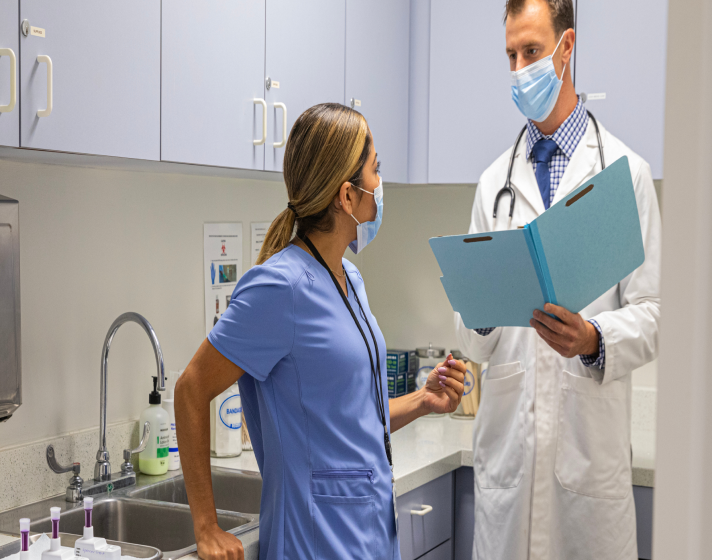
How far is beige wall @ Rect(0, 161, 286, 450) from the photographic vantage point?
1.57m

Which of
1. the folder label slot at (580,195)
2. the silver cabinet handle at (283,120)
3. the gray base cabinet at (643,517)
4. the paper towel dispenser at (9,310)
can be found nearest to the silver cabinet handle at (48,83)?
the paper towel dispenser at (9,310)

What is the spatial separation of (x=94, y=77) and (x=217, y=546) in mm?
795

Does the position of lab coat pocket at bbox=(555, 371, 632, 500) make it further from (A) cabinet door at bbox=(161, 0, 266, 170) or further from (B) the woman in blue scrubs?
(A) cabinet door at bbox=(161, 0, 266, 170)

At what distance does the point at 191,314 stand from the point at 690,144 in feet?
6.34

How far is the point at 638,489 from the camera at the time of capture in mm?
1983

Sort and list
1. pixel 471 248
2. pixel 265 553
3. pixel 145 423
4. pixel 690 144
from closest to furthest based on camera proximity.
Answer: pixel 690 144, pixel 265 553, pixel 471 248, pixel 145 423

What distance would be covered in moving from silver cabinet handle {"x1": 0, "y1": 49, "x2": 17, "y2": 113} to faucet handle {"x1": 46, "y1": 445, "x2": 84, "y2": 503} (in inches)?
31.1

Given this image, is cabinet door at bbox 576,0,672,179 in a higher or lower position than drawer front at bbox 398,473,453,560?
higher

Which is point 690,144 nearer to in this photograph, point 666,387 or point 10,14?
point 666,387

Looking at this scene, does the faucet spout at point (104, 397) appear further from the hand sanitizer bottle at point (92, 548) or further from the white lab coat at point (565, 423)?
the white lab coat at point (565, 423)

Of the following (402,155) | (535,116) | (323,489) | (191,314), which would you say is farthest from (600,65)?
(323,489)

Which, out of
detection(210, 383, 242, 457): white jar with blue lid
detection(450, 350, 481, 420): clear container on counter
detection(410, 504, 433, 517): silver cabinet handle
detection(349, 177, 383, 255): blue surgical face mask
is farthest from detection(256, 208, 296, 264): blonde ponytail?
detection(450, 350, 481, 420): clear container on counter

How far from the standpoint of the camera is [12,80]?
110 centimetres

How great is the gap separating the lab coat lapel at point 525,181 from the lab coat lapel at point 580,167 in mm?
45
